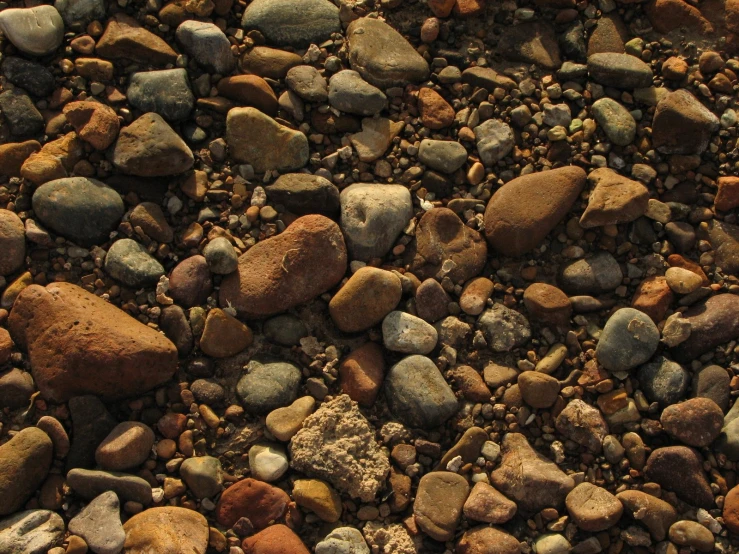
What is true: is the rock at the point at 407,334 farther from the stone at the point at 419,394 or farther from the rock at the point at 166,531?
the rock at the point at 166,531

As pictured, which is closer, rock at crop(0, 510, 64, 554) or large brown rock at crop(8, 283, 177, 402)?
rock at crop(0, 510, 64, 554)

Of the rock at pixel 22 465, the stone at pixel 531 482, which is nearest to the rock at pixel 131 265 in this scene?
the rock at pixel 22 465

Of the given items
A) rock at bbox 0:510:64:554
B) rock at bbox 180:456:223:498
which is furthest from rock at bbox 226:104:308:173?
rock at bbox 0:510:64:554

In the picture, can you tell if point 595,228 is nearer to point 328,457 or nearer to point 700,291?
point 700,291

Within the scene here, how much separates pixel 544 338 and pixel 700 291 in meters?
0.76

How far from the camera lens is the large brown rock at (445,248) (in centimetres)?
339

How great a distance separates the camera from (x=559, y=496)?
10.1 feet

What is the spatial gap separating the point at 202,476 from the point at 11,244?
4.35 feet

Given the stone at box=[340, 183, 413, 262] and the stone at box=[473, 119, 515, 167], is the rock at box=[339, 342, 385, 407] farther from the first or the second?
the stone at box=[473, 119, 515, 167]

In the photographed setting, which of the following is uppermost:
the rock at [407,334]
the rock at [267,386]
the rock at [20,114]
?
the rock at [20,114]

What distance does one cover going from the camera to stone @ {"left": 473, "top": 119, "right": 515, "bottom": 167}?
140 inches

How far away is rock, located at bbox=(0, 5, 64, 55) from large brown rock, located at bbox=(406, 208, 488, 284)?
1992mm

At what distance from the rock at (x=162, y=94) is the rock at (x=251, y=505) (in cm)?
175

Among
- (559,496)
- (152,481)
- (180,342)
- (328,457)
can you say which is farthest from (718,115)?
(152,481)
